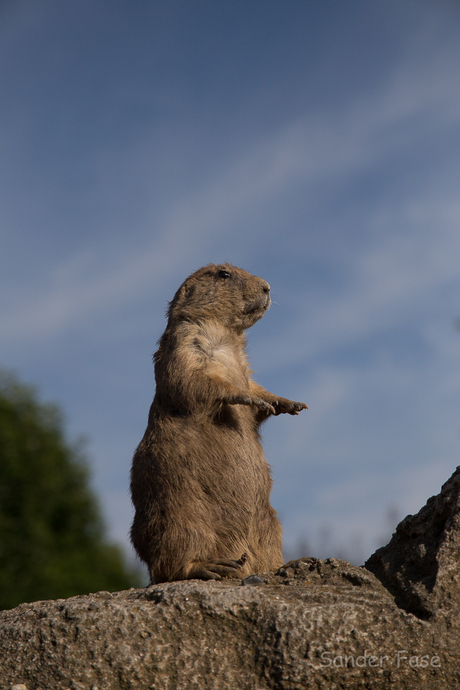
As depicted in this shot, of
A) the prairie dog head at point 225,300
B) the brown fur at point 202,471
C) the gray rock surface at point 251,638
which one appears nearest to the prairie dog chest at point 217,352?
the brown fur at point 202,471

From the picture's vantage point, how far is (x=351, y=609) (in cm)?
Answer: 472

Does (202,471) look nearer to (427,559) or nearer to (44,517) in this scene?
(427,559)

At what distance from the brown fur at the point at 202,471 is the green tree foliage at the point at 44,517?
1618 centimetres

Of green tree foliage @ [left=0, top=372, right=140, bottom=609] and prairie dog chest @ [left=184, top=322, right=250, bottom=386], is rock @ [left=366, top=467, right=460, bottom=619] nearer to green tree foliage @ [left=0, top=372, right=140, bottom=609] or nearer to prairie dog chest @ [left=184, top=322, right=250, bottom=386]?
prairie dog chest @ [left=184, top=322, right=250, bottom=386]

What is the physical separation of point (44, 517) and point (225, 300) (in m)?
17.9

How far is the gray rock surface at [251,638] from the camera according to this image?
4.59 metres

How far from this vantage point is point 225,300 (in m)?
8.05

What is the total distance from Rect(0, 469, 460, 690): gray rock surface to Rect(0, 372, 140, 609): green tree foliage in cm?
1747

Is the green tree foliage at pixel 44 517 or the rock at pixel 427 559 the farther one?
the green tree foliage at pixel 44 517

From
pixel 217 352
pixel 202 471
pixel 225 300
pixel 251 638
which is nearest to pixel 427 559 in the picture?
pixel 251 638

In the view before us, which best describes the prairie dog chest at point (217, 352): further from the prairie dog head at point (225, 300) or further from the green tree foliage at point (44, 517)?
the green tree foliage at point (44, 517)

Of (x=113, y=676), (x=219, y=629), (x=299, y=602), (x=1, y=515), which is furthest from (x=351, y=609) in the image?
A: (x=1, y=515)

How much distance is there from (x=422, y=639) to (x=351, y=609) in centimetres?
52

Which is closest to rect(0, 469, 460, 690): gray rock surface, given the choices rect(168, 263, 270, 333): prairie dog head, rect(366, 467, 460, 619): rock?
rect(366, 467, 460, 619): rock
